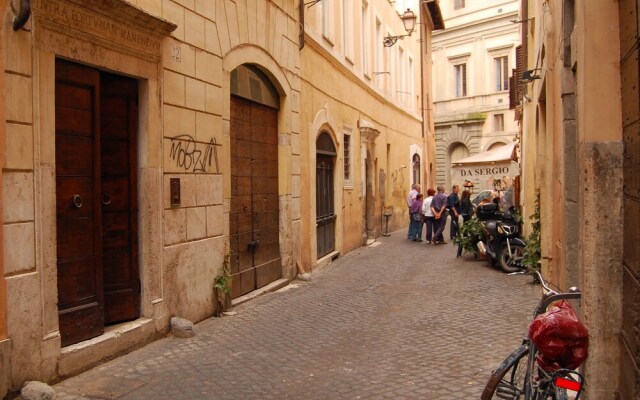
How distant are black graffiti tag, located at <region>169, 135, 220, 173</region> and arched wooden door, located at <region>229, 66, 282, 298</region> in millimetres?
792

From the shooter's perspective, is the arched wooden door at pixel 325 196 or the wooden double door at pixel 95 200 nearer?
the wooden double door at pixel 95 200

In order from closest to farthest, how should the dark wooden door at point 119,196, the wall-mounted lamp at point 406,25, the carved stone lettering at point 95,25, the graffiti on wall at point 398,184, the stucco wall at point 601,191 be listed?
1. the stucco wall at point 601,191
2. the carved stone lettering at point 95,25
3. the dark wooden door at point 119,196
4. the wall-mounted lamp at point 406,25
5. the graffiti on wall at point 398,184

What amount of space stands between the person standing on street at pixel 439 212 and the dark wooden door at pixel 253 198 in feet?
23.7

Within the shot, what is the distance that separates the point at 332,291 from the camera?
929cm

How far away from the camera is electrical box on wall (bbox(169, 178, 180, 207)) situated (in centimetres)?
652

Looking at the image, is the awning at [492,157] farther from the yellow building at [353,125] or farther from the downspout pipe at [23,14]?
the downspout pipe at [23,14]

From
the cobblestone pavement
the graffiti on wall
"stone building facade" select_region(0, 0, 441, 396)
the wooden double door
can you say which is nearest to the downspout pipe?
"stone building facade" select_region(0, 0, 441, 396)

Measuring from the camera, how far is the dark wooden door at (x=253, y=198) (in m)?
8.25

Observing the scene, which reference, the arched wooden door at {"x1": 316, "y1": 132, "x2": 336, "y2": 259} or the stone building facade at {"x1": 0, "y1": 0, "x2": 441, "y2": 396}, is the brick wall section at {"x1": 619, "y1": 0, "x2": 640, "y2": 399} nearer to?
the stone building facade at {"x1": 0, "y1": 0, "x2": 441, "y2": 396}

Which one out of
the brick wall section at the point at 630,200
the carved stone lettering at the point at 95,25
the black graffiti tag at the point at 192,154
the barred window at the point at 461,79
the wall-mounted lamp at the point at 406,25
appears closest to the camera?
the brick wall section at the point at 630,200

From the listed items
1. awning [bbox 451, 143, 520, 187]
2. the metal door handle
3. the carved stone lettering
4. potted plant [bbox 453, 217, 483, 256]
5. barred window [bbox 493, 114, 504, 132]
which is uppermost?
barred window [bbox 493, 114, 504, 132]

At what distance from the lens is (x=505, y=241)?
36.1ft

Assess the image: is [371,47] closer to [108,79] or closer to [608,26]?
[108,79]

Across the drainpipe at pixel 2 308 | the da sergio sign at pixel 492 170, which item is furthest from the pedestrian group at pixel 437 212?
the drainpipe at pixel 2 308
